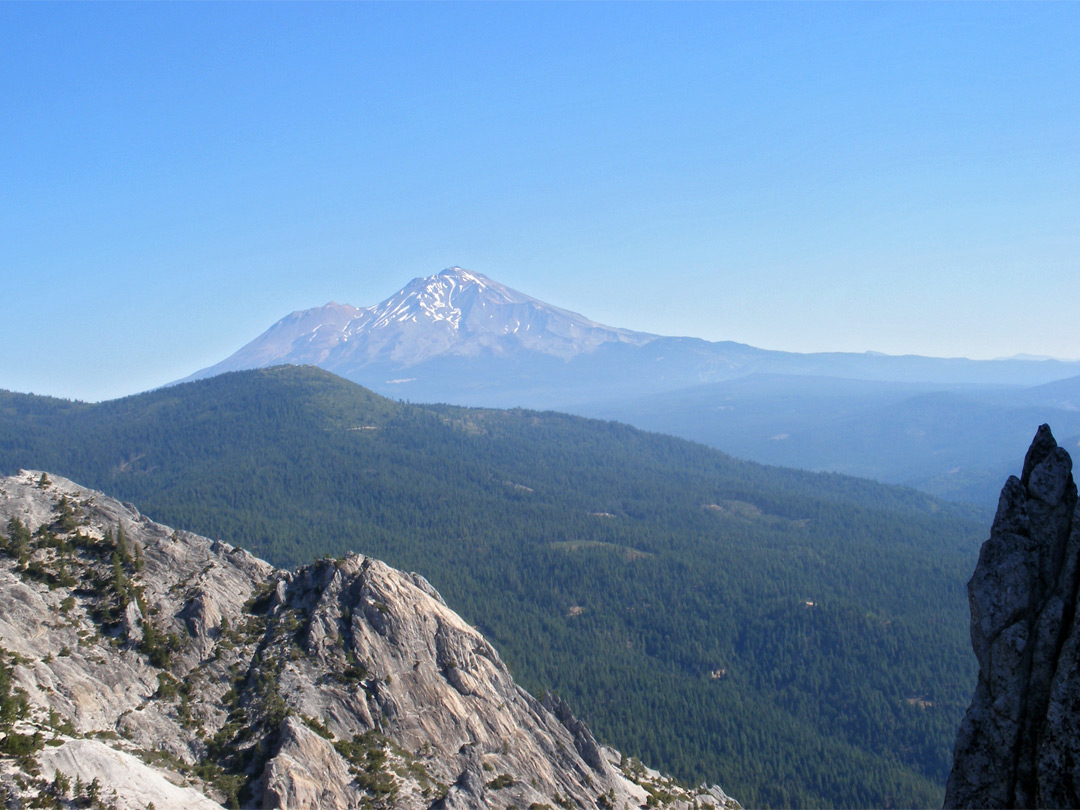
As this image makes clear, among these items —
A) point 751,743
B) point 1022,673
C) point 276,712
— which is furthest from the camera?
point 751,743

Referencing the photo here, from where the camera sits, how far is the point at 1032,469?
22953mm

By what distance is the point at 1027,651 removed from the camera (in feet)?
70.0

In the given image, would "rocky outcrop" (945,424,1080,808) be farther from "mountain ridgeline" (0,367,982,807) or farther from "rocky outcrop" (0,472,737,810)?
"mountain ridgeline" (0,367,982,807)

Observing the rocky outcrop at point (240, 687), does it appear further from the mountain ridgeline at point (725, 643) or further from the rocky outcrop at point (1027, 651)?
the mountain ridgeline at point (725, 643)

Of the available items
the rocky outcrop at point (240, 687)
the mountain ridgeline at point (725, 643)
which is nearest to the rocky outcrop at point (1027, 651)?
the rocky outcrop at point (240, 687)

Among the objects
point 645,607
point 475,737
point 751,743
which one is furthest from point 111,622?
point 645,607

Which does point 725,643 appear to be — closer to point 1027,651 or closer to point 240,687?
point 240,687

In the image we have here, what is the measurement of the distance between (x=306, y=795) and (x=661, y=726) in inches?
3324

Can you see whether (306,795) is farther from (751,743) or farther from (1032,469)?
(751,743)

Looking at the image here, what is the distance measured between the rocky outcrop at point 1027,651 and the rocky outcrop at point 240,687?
33.1 m

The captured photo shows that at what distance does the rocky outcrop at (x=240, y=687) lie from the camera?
130ft

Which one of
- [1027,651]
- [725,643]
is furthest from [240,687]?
[725,643]

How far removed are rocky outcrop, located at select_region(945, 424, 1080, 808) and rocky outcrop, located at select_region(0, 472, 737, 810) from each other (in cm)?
3309

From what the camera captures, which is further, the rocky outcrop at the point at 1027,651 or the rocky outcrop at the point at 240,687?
the rocky outcrop at the point at 240,687
